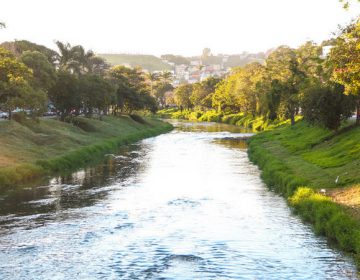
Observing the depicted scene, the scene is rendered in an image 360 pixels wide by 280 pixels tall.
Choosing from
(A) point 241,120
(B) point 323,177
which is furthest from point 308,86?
(A) point 241,120

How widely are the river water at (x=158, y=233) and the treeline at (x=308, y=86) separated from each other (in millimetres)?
9597

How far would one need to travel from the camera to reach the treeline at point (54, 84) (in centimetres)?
5106

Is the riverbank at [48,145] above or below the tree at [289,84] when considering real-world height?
below

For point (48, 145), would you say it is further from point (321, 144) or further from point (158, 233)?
point (158, 233)

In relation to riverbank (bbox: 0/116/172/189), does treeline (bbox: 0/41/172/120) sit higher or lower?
higher

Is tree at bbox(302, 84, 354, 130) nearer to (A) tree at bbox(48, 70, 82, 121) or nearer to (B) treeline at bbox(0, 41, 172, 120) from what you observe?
(B) treeline at bbox(0, 41, 172, 120)

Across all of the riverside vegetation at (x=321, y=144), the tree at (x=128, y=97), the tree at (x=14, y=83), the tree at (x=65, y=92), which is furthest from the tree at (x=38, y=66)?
the tree at (x=128, y=97)

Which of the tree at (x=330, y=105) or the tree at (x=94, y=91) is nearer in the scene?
the tree at (x=330, y=105)

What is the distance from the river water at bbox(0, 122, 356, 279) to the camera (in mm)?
20766

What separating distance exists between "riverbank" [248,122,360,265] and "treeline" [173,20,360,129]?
3.11 m

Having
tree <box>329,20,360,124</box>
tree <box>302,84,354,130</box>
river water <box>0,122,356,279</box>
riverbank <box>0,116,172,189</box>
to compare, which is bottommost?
river water <box>0,122,356,279</box>

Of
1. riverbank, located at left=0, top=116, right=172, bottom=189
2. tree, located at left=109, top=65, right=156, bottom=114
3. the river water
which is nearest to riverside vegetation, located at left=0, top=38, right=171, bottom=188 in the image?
riverbank, located at left=0, top=116, right=172, bottom=189

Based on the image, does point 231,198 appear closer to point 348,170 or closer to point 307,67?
point 348,170

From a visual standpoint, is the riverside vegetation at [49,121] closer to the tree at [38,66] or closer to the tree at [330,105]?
the tree at [38,66]
